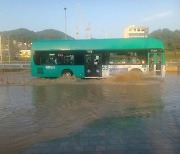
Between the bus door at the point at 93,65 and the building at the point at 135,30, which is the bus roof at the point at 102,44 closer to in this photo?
the bus door at the point at 93,65

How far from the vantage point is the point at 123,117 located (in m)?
10.1

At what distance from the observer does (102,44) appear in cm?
2527

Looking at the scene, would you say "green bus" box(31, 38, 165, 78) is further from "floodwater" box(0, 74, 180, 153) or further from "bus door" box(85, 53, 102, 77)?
"floodwater" box(0, 74, 180, 153)

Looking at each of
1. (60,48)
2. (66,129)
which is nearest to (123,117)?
(66,129)

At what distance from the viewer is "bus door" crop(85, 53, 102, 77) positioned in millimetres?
25209

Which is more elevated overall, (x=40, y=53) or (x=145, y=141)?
(x=40, y=53)

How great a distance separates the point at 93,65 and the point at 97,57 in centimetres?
73

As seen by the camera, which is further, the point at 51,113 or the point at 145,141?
the point at 51,113

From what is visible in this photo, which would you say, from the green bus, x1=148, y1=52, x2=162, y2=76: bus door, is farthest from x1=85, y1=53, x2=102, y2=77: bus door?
x1=148, y1=52, x2=162, y2=76: bus door

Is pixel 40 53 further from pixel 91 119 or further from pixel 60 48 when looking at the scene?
pixel 91 119

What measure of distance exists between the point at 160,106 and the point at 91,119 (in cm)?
368

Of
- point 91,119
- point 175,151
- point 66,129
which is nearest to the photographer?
point 175,151

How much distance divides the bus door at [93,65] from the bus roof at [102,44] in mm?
642

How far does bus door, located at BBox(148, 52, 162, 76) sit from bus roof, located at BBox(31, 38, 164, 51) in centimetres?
62
